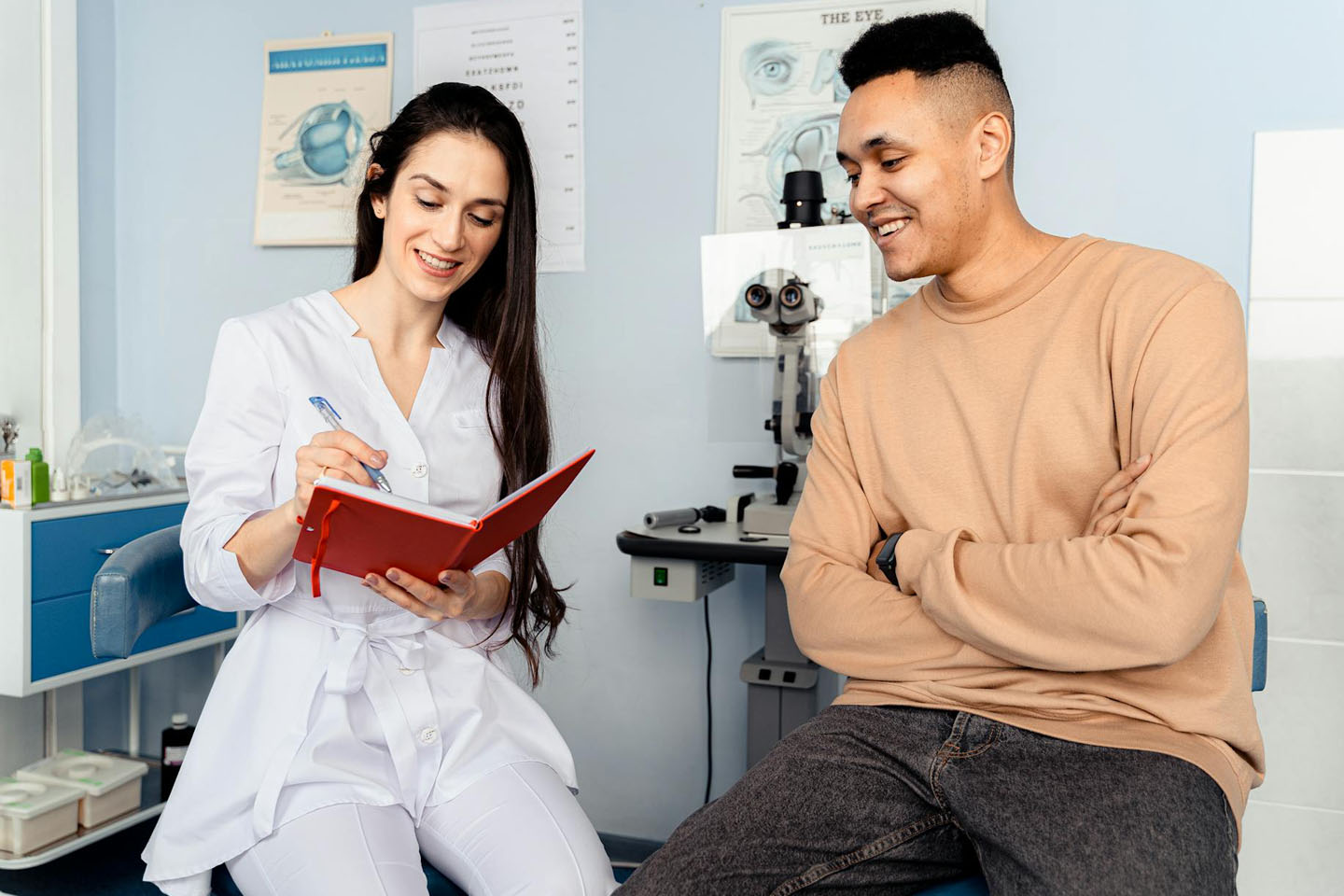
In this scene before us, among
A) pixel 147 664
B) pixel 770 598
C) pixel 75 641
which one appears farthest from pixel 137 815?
pixel 770 598

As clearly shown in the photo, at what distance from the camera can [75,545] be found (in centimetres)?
235

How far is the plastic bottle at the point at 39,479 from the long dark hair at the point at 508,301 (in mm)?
1128

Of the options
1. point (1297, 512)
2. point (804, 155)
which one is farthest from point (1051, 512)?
point (804, 155)

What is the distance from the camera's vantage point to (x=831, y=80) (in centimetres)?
230

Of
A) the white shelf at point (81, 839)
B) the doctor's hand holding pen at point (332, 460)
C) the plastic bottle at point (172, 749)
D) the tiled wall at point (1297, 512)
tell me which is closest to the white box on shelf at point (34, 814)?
the white shelf at point (81, 839)

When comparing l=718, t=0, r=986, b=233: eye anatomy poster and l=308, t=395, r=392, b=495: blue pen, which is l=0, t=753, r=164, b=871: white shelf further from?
l=718, t=0, r=986, b=233: eye anatomy poster

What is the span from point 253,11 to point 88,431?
1171 millimetres

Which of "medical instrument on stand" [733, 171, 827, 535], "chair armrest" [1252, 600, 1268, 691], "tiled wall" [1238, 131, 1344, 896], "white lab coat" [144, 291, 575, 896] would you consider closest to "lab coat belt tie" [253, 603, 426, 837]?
"white lab coat" [144, 291, 575, 896]

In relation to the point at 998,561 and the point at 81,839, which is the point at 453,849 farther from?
the point at 81,839

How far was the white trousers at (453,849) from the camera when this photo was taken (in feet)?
3.80

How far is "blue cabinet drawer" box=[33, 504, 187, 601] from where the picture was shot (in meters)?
2.27

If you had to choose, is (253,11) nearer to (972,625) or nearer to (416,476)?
(416,476)

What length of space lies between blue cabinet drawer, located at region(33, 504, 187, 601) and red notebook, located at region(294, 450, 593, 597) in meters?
1.39

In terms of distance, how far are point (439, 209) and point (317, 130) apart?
1.46 meters
